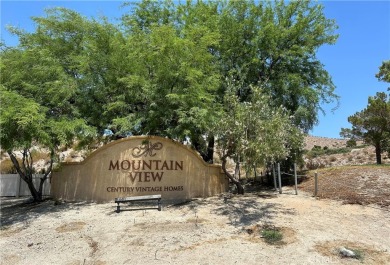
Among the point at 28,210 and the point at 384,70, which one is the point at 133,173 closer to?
the point at 28,210

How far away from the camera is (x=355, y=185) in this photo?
53.6 ft

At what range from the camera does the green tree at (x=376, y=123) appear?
26.1 meters

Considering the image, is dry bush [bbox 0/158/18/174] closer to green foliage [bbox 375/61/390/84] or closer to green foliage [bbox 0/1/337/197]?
green foliage [bbox 0/1/337/197]

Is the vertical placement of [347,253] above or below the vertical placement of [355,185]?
below

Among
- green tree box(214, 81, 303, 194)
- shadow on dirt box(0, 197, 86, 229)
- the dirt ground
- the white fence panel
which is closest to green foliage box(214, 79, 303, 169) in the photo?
green tree box(214, 81, 303, 194)

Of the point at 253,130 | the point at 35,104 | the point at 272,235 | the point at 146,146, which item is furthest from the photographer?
the point at 146,146

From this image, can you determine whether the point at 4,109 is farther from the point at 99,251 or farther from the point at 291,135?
the point at 291,135

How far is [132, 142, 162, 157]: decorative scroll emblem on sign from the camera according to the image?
1644cm

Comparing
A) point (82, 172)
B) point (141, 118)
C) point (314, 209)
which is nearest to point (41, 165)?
point (82, 172)

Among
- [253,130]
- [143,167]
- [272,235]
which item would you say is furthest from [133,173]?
[272,235]

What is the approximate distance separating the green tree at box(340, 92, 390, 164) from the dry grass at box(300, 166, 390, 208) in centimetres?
884

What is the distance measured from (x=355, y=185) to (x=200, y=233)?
8.83m

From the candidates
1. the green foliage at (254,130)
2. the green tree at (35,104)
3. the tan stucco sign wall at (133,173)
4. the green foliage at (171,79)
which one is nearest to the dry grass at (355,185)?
the green foliage at (171,79)

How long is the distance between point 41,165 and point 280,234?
28.0 m
